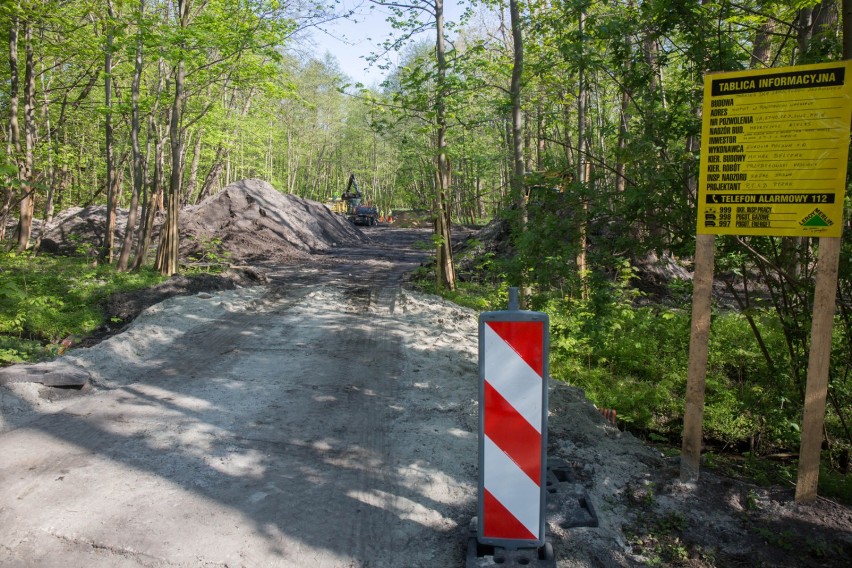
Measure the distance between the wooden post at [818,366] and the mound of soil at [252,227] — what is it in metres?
17.3

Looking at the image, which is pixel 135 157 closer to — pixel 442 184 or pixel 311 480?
pixel 442 184

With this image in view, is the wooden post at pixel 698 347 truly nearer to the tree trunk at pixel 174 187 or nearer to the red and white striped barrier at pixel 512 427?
the red and white striped barrier at pixel 512 427

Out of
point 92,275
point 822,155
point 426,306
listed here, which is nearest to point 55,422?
point 822,155

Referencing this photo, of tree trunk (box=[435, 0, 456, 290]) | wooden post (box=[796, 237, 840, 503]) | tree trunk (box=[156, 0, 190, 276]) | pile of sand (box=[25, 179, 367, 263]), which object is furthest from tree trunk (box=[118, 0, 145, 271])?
wooden post (box=[796, 237, 840, 503])

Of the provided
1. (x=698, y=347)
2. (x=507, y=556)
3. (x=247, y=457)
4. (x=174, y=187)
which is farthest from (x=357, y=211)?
(x=507, y=556)

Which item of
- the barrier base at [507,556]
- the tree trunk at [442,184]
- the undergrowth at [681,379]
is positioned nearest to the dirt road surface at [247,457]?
the barrier base at [507,556]

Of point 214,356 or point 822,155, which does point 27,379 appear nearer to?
point 214,356

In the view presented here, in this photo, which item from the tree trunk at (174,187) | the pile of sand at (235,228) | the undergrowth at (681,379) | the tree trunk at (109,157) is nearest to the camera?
the undergrowth at (681,379)

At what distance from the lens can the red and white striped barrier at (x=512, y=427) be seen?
2.72 m

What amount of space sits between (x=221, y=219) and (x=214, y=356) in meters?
A: 16.3

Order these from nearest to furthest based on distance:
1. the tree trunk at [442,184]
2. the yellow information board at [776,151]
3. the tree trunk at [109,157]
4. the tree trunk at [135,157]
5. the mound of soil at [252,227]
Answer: the yellow information board at [776,151]
the tree trunk at [442,184]
the tree trunk at [135,157]
the tree trunk at [109,157]
the mound of soil at [252,227]

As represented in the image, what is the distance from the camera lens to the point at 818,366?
3.38 m

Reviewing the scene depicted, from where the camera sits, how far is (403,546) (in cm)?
298

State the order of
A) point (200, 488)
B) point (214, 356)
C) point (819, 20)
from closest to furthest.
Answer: point (200, 488)
point (819, 20)
point (214, 356)
